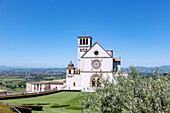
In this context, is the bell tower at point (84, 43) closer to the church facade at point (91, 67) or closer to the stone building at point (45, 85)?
the church facade at point (91, 67)

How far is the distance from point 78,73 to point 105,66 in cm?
940

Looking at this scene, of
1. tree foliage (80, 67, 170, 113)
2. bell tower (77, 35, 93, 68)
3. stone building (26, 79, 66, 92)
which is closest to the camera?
tree foliage (80, 67, 170, 113)

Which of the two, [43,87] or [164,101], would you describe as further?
[43,87]

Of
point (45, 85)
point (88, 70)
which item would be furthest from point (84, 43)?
point (45, 85)

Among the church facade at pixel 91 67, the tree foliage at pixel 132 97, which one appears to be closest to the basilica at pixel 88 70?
the church facade at pixel 91 67

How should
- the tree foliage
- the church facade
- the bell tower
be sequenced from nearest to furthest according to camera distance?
the tree foliage → the church facade → the bell tower

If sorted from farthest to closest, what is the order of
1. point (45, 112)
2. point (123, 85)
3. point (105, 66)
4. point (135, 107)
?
point (105, 66) → point (45, 112) → point (123, 85) → point (135, 107)

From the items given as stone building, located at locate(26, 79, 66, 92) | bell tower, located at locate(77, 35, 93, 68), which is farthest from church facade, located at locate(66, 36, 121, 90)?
bell tower, located at locate(77, 35, 93, 68)

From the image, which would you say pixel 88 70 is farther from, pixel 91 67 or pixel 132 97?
pixel 132 97

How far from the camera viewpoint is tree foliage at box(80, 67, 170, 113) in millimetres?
9359

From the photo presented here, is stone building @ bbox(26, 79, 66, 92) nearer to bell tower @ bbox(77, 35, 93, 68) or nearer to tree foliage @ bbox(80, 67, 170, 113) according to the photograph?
bell tower @ bbox(77, 35, 93, 68)

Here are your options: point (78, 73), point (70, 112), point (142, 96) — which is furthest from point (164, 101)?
point (78, 73)

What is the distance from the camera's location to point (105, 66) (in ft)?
163

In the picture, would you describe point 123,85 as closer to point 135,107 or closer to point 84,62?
point 135,107
